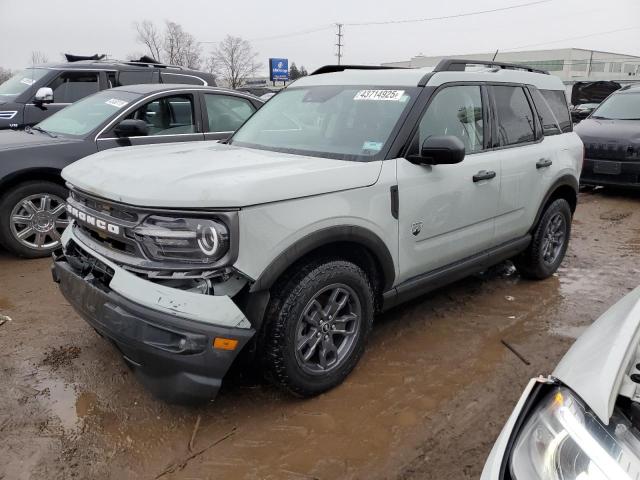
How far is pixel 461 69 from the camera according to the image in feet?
12.3

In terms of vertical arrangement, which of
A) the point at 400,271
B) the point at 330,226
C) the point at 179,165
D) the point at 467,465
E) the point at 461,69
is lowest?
the point at 467,465

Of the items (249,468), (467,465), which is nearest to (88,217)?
(249,468)

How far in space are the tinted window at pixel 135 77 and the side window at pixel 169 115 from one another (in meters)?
1.99

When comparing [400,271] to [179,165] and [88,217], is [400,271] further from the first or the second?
[88,217]

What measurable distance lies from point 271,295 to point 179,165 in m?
0.89

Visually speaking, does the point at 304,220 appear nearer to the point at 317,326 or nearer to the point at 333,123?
the point at 317,326

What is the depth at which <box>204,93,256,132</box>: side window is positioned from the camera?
19.9ft

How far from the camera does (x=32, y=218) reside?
488 centimetres

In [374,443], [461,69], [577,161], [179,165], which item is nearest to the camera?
[374,443]

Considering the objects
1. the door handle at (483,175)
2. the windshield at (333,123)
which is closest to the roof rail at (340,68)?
the windshield at (333,123)

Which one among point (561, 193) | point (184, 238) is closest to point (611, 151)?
point (561, 193)

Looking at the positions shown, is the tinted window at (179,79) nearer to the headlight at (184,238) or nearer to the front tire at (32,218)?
the front tire at (32,218)

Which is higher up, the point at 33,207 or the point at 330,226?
the point at 330,226

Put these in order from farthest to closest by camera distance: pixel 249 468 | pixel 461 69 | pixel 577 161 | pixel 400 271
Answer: pixel 577 161 → pixel 461 69 → pixel 400 271 → pixel 249 468
